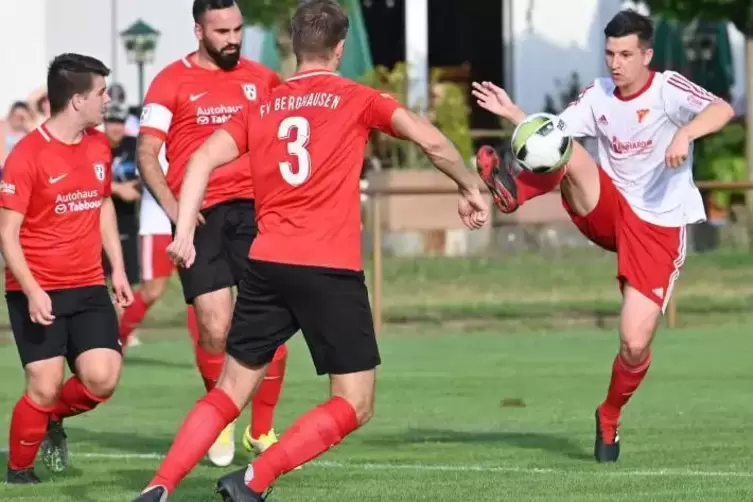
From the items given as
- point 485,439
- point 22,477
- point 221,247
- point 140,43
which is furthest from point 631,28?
point 140,43

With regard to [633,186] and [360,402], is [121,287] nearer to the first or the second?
[360,402]

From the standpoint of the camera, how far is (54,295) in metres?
8.59

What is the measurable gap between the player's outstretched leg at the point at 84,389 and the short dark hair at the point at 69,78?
1.14 metres

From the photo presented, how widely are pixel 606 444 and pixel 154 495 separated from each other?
285 cm

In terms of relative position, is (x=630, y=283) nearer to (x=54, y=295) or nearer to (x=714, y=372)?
(x=54, y=295)

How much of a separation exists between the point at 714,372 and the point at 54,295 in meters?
6.18

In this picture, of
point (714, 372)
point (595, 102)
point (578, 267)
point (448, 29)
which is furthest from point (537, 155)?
point (448, 29)

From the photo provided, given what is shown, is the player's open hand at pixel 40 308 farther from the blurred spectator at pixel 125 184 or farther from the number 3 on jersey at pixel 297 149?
the blurred spectator at pixel 125 184

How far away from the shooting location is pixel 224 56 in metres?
9.39

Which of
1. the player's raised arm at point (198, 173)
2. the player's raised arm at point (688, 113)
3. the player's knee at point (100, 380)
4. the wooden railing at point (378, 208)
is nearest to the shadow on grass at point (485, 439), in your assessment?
the player's raised arm at point (688, 113)

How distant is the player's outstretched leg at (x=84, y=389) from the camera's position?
8.55m

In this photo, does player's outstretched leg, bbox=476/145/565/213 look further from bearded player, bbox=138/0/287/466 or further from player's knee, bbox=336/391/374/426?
player's knee, bbox=336/391/374/426

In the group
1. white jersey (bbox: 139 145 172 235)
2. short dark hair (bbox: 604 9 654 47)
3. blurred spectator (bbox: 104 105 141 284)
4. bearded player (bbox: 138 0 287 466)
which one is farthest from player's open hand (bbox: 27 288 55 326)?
blurred spectator (bbox: 104 105 141 284)

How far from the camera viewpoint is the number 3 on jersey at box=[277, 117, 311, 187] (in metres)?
7.06
